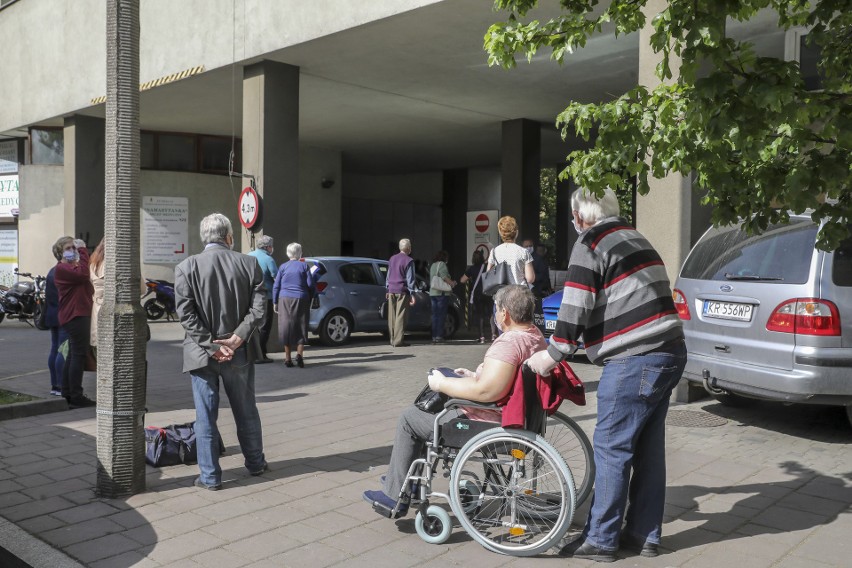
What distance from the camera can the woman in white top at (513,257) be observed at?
883cm

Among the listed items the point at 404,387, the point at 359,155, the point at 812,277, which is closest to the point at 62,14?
the point at 359,155

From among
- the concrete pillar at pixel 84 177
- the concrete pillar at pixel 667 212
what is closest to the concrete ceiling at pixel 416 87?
the concrete pillar at pixel 84 177

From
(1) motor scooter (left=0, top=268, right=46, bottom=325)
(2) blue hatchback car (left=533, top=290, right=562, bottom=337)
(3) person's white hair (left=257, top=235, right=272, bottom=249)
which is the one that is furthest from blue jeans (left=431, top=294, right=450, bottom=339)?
(1) motor scooter (left=0, top=268, right=46, bottom=325)

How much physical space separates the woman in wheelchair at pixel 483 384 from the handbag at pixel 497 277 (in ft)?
14.1

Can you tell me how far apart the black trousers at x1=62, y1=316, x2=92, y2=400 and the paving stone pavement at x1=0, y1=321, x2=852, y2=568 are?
431 millimetres

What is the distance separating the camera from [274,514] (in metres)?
4.90

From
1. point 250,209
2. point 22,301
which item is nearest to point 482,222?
point 250,209

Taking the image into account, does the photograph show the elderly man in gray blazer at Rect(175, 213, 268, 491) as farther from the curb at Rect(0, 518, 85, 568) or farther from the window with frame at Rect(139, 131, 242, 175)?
the window with frame at Rect(139, 131, 242, 175)

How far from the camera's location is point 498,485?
4238mm

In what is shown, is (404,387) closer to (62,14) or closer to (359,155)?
(62,14)

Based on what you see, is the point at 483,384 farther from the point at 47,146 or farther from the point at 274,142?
the point at 47,146

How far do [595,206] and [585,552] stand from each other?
1.80m

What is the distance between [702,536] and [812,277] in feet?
9.54

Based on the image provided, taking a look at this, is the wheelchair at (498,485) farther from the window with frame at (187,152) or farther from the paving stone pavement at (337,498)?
the window with frame at (187,152)
